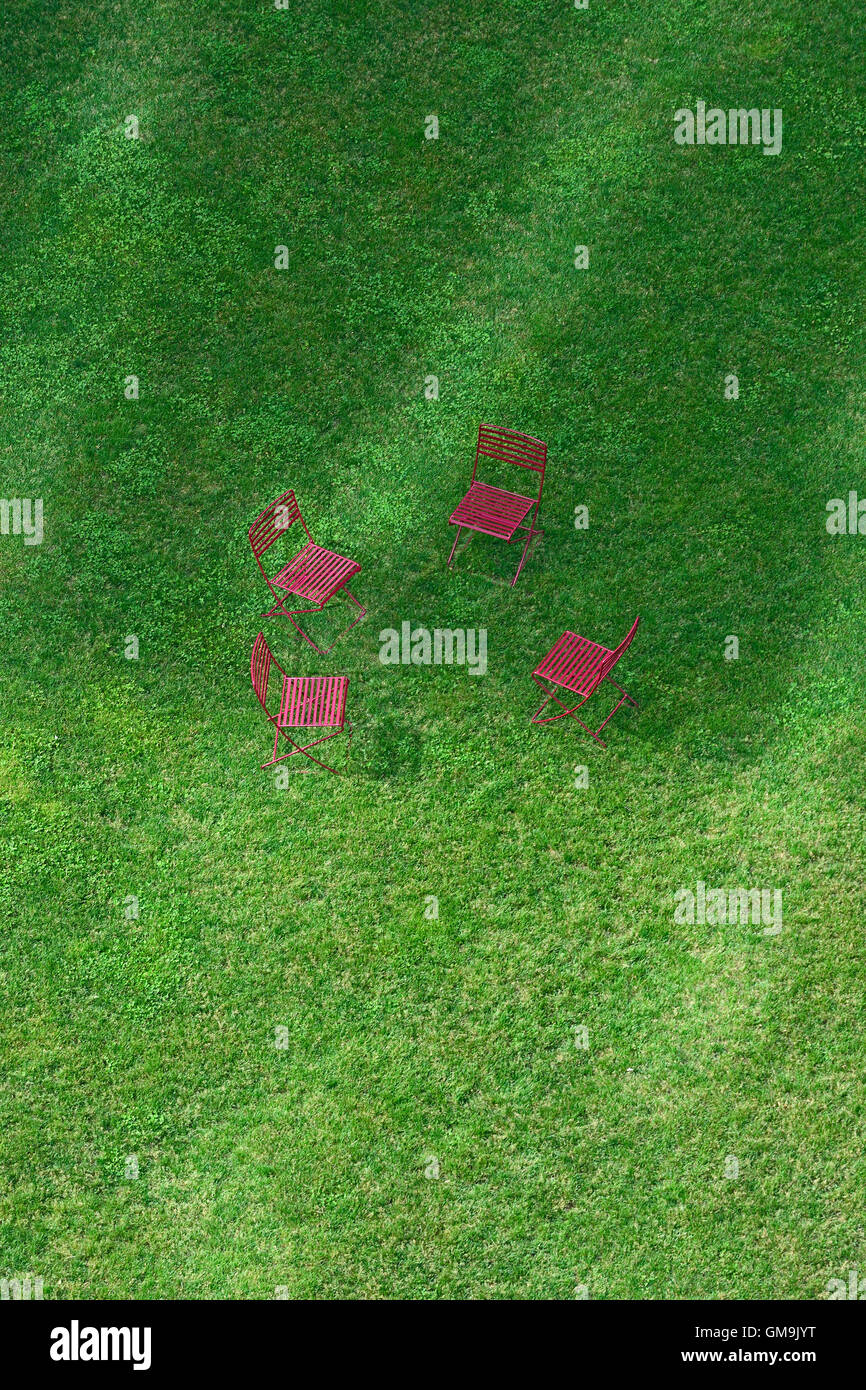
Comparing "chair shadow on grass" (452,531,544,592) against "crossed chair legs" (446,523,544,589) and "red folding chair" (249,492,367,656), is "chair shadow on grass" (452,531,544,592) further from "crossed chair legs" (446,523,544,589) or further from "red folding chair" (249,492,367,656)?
"red folding chair" (249,492,367,656)

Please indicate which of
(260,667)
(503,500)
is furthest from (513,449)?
(260,667)

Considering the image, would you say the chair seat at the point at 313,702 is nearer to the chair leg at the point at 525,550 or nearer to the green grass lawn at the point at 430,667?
the green grass lawn at the point at 430,667

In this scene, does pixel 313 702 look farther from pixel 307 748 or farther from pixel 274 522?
pixel 274 522

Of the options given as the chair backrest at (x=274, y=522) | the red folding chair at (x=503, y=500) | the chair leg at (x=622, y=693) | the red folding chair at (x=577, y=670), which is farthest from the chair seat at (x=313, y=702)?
the chair leg at (x=622, y=693)

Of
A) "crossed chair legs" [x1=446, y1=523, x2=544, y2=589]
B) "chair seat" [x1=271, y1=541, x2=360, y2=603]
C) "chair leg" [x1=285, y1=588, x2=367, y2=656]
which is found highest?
"crossed chair legs" [x1=446, y1=523, x2=544, y2=589]

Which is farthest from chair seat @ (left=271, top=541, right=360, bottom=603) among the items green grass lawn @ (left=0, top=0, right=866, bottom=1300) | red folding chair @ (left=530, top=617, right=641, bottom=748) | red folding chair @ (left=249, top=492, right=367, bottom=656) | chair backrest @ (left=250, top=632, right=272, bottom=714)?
red folding chair @ (left=530, top=617, right=641, bottom=748)

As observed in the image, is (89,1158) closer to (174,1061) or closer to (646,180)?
(174,1061)

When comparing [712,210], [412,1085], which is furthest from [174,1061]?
[712,210]
